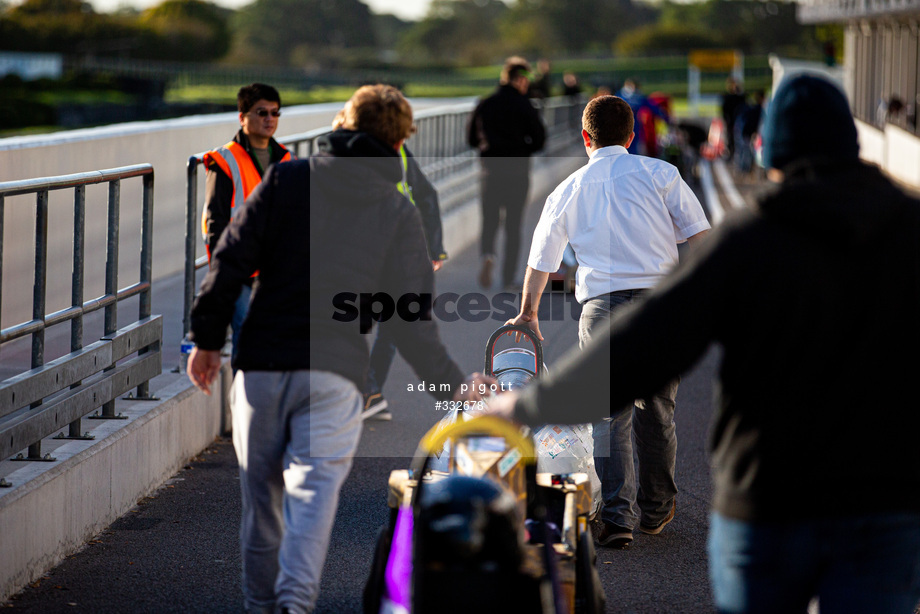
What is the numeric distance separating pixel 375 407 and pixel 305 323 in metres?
3.97

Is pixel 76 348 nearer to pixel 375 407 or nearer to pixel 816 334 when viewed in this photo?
pixel 375 407

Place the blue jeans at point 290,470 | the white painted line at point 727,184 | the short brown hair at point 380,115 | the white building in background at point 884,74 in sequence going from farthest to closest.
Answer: the white building in background at point 884,74 → the white painted line at point 727,184 → the short brown hair at point 380,115 → the blue jeans at point 290,470

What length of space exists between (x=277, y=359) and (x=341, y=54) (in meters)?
173

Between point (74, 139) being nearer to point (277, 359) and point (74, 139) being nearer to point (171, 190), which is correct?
point (171, 190)

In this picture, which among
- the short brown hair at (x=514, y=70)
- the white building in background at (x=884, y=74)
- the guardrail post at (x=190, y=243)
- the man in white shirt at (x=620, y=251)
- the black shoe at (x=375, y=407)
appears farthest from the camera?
the white building in background at (x=884, y=74)

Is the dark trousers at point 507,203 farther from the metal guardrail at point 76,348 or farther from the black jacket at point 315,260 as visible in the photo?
the black jacket at point 315,260

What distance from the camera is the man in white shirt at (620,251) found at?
202 inches

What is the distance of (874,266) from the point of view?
2449mm

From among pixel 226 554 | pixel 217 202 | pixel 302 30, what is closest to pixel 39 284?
pixel 226 554

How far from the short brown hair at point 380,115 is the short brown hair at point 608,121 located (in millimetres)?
1585

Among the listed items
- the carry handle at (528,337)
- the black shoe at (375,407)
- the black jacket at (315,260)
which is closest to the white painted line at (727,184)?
the black shoe at (375,407)

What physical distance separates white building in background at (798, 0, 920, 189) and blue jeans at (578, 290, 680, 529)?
70.0 feet

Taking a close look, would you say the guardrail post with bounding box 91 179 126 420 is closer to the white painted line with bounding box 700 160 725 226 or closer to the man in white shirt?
the man in white shirt

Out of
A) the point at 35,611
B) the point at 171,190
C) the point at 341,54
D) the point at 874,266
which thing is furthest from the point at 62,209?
the point at 341,54
